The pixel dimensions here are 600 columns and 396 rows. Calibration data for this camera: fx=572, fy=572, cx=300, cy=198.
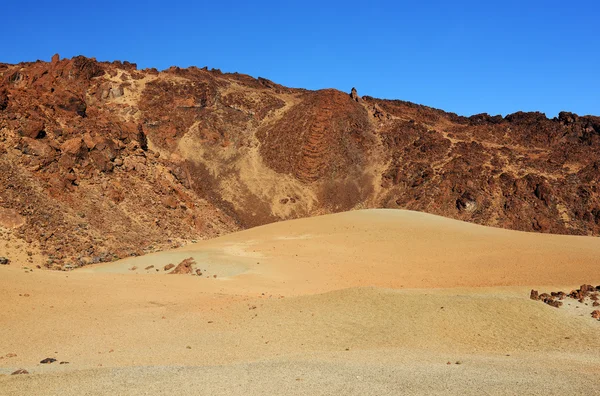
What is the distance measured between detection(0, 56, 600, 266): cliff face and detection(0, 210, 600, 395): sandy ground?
6854 millimetres

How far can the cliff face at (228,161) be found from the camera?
2806 cm

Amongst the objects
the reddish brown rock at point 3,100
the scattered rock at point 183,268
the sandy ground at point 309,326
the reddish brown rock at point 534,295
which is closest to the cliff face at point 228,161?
the reddish brown rock at point 3,100

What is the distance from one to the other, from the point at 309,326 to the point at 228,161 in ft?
108

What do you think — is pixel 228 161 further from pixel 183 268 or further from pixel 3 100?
pixel 183 268

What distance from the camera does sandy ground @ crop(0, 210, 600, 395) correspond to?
8062 millimetres

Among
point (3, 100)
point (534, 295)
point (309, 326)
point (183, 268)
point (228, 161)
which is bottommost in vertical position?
point (309, 326)

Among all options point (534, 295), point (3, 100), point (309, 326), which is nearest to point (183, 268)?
point (309, 326)

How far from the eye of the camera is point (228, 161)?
44656 mm

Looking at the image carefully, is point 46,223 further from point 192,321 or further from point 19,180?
point 192,321

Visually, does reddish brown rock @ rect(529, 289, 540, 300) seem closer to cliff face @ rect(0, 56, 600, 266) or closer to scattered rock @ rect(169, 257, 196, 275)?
scattered rock @ rect(169, 257, 196, 275)

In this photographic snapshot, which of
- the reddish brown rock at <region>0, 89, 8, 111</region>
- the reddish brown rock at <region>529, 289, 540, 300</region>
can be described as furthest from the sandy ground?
the reddish brown rock at <region>0, 89, 8, 111</region>

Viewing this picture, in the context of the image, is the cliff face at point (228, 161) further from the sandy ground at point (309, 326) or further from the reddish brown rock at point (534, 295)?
the reddish brown rock at point (534, 295)

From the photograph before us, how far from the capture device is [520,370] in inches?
343

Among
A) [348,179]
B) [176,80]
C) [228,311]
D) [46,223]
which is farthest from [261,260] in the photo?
[176,80]
